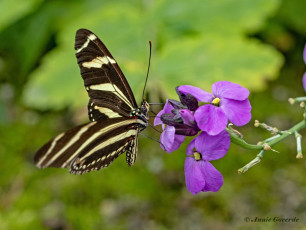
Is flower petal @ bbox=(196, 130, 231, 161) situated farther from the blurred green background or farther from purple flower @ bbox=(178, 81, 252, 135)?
the blurred green background

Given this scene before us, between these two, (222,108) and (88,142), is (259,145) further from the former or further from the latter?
(88,142)

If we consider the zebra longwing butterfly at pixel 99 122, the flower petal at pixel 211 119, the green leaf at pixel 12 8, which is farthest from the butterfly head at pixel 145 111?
the green leaf at pixel 12 8

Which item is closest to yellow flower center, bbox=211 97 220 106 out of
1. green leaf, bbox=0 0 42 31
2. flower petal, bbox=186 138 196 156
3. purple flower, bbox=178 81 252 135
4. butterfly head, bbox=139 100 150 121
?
purple flower, bbox=178 81 252 135

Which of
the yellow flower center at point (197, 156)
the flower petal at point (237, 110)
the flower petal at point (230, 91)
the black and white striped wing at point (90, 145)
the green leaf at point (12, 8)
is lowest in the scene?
the black and white striped wing at point (90, 145)

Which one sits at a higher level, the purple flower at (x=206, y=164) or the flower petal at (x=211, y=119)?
the flower petal at (x=211, y=119)

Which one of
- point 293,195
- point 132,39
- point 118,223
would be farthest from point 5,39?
point 293,195

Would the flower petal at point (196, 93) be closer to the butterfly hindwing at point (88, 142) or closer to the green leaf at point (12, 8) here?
the butterfly hindwing at point (88, 142)
